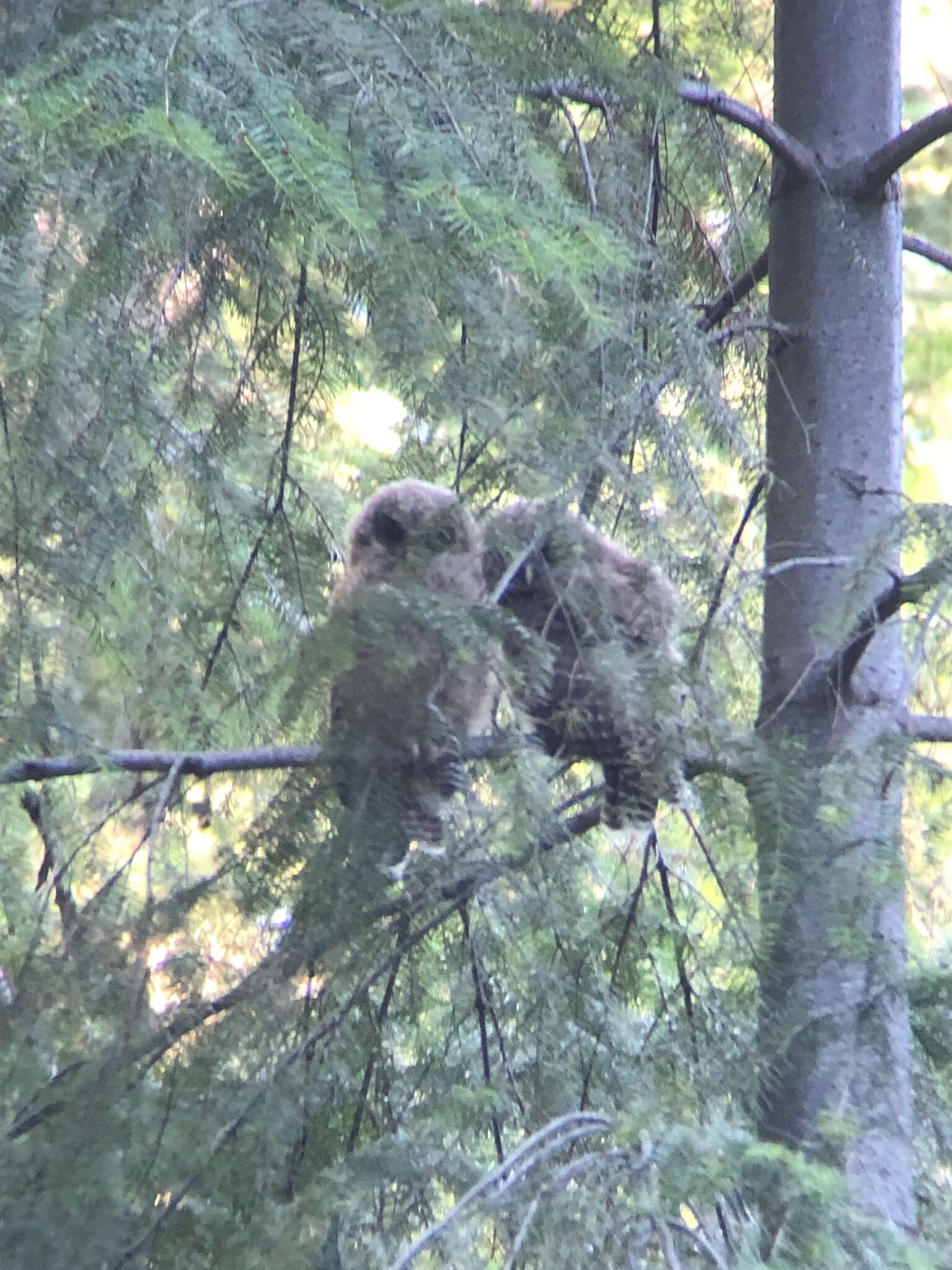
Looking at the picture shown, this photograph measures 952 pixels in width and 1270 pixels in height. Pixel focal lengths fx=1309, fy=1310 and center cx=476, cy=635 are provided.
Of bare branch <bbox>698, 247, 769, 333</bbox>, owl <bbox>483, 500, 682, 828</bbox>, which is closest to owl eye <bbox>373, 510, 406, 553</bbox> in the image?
owl <bbox>483, 500, 682, 828</bbox>

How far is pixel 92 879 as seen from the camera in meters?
3.17

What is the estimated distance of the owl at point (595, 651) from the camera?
6.78 ft

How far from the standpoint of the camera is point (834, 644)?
6.86 ft

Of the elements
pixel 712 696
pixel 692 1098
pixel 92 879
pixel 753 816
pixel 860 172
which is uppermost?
pixel 860 172

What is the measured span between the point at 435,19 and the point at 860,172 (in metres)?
1.37

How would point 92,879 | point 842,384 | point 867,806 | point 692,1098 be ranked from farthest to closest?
point 92,879 < point 842,384 < point 692,1098 < point 867,806

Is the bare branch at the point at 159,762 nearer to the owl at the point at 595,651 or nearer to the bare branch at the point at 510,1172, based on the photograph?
the owl at the point at 595,651

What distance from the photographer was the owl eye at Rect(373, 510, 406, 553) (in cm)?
364

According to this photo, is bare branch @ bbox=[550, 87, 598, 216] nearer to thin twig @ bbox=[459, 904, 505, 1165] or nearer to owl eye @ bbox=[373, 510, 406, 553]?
owl eye @ bbox=[373, 510, 406, 553]

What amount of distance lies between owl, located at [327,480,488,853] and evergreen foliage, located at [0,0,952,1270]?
6 centimetres

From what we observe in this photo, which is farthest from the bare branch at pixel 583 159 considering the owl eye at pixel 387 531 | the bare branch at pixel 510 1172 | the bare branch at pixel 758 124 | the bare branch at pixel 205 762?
the bare branch at pixel 510 1172

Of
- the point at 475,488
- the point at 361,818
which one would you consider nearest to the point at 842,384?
the point at 475,488

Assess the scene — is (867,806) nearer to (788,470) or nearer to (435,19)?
(788,470)

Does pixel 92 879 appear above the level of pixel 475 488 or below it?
below
